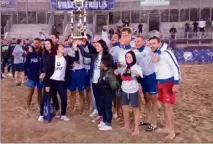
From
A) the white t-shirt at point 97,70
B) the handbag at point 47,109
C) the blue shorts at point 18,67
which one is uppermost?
the white t-shirt at point 97,70

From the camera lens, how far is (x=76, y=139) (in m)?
6.51

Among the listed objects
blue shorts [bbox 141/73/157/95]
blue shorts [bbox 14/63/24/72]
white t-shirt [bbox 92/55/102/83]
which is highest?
white t-shirt [bbox 92/55/102/83]

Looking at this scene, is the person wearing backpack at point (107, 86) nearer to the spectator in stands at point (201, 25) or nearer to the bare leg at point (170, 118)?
the bare leg at point (170, 118)

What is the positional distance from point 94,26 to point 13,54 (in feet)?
59.0

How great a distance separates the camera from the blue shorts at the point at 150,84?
6969 millimetres

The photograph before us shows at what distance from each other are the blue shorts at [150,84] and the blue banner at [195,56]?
16.2 m

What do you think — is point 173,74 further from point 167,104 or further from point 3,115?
point 3,115

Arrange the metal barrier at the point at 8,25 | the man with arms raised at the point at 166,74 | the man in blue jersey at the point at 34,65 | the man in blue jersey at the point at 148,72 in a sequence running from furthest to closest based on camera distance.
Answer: the metal barrier at the point at 8,25
the man in blue jersey at the point at 34,65
the man in blue jersey at the point at 148,72
the man with arms raised at the point at 166,74

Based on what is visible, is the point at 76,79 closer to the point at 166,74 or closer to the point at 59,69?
the point at 59,69

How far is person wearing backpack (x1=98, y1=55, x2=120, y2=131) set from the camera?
6.94 metres

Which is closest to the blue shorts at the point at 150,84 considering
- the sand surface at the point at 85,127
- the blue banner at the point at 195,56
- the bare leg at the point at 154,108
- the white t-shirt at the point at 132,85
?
the bare leg at the point at 154,108

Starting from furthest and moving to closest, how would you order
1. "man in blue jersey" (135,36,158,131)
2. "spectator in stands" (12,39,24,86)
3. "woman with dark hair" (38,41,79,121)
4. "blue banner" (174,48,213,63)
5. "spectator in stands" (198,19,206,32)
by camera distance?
"spectator in stands" (198,19,206,32)
"blue banner" (174,48,213,63)
"spectator in stands" (12,39,24,86)
"woman with dark hair" (38,41,79,121)
"man in blue jersey" (135,36,158,131)

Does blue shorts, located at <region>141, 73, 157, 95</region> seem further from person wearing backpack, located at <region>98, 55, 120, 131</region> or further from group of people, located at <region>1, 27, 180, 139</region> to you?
A: person wearing backpack, located at <region>98, 55, 120, 131</region>

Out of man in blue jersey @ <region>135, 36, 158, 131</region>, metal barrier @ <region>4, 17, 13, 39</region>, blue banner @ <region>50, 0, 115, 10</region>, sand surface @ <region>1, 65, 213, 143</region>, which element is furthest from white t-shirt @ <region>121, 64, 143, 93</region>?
metal barrier @ <region>4, 17, 13, 39</region>
